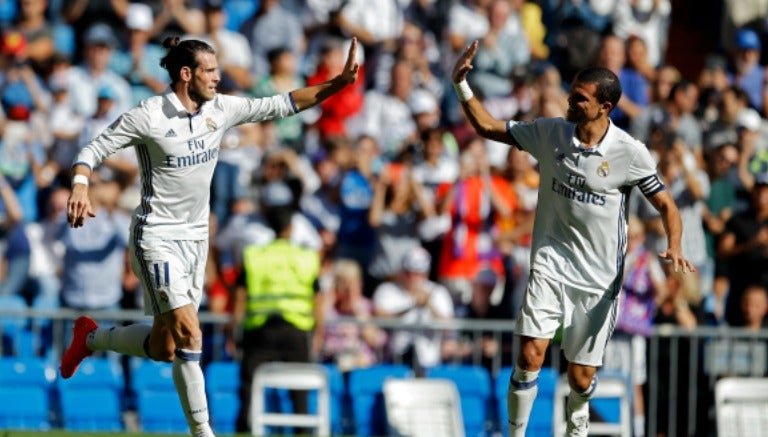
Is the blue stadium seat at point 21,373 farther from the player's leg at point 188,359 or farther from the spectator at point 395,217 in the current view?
the player's leg at point 188,359

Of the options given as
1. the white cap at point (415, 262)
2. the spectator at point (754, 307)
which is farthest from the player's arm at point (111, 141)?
the spectator at point (754, 307)

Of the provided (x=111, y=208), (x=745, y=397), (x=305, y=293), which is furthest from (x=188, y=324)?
(x=745, y=397)

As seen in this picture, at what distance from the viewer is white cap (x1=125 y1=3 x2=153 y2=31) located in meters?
19.0

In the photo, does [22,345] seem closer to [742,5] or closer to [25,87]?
[25,87]

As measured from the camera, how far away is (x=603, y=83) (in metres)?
11.3

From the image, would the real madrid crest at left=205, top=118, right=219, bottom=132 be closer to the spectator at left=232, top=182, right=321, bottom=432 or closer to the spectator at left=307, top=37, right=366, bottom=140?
the spectator at left=232, top=182, right=321, bottom=432

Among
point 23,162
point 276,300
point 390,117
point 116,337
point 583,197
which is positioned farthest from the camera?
point 390,117

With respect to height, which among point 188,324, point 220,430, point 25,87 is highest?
point 25,87

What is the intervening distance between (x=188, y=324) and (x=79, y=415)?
178 inches

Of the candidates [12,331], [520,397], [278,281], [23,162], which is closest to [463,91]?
[520,397]

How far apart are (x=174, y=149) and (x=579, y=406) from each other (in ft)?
11.5

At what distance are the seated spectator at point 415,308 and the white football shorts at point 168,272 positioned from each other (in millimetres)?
4750

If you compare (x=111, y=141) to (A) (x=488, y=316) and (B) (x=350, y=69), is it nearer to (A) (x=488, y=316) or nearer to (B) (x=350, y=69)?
(B) (x=350, y=69)

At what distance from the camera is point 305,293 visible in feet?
51.2
